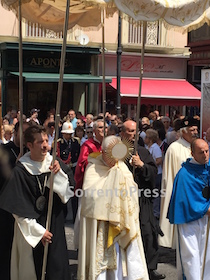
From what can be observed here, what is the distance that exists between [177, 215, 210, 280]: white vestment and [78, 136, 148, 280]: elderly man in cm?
57

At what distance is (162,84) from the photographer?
22.9 meters

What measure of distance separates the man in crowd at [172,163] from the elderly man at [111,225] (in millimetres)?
1925

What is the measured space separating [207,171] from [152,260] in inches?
48.2

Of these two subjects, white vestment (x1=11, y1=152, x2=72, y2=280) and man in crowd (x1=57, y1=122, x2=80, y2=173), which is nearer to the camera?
white vestment (x1=11, y1=152, x2=72, y2=280)

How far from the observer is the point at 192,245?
5.95 m

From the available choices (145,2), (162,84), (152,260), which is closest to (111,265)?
(152,260)

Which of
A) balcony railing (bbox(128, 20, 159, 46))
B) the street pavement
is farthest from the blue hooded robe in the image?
balcony railing (bbox(128, 20, 159, 46))

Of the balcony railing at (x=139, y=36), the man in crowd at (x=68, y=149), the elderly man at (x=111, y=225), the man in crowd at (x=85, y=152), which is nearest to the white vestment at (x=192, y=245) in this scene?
the elderly man at (x=111, y=225)

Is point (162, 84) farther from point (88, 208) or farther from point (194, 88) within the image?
point (88, 208)

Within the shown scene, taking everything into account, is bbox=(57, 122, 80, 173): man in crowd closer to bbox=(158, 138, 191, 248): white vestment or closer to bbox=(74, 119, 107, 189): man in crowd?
bbox=(74, 119, 107, 189): man in crowd

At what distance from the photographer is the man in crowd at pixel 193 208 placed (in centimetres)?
590

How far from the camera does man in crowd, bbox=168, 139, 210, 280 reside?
19.4 feet

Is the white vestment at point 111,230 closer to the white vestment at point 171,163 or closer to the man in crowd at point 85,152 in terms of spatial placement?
the man in crowd at point 85,152

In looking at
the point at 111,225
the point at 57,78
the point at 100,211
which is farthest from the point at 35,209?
the point at 57,78
